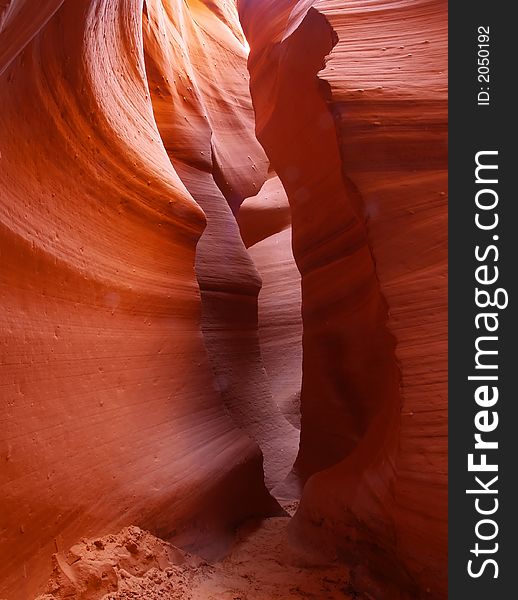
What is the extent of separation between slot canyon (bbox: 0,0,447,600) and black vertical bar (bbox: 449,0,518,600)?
2.4 inches

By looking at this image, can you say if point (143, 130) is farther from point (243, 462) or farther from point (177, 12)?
point (177, 12)

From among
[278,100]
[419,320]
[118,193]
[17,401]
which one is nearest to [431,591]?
[419,320]

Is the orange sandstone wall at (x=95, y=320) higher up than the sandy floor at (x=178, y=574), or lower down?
higher up

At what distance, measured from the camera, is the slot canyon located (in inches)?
68.3

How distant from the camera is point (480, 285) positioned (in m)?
1.71

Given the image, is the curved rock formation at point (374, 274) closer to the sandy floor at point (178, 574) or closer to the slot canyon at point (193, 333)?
the slot canyon at point (193, 333)

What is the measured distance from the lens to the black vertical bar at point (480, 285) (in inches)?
62.4

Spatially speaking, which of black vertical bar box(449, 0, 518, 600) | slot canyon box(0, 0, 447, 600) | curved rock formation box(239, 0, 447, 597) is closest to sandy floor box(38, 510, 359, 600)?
slot canyon box(0, 0, 447, 600)

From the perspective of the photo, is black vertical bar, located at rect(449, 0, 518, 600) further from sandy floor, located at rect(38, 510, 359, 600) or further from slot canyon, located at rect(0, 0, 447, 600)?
sandy floor, located at rect(38, 510, 359, 600)

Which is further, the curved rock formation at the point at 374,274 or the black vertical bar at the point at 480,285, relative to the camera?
the curved rock formation at the point at 374,274

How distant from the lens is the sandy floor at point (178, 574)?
171 centimetres

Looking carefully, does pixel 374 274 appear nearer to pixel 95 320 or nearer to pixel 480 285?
pixel 480 285

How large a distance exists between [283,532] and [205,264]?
5.54 feet

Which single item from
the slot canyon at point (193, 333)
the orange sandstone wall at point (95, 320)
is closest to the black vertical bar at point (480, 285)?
the slot canyon at point (193, 333)
